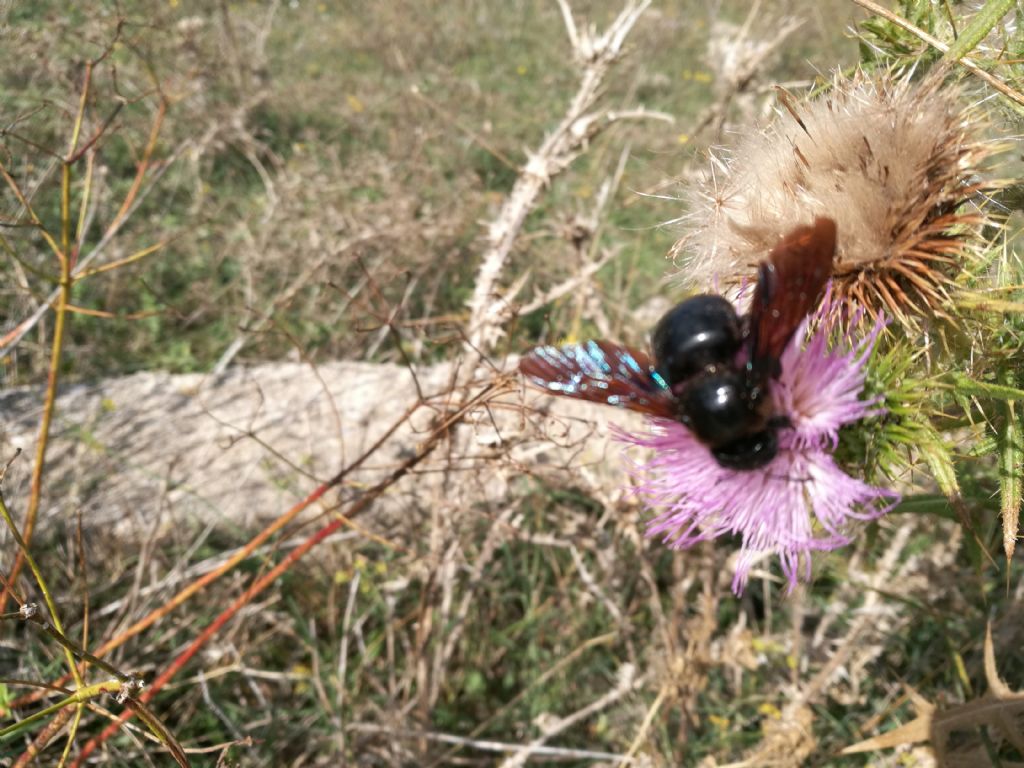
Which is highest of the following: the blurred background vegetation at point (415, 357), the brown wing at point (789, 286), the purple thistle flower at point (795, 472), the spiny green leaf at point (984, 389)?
the brown wing at point (789, 286)

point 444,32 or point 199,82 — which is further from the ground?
point 444,32

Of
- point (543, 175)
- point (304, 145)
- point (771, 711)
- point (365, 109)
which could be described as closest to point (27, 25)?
point (304, 145)

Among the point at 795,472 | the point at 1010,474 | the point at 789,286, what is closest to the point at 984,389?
the point at 1010,474

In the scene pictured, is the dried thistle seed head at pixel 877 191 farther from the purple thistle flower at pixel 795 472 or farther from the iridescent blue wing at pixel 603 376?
the iridescent blue wing at pixel 603 376

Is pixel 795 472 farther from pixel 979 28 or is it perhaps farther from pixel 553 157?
pixel 553 157

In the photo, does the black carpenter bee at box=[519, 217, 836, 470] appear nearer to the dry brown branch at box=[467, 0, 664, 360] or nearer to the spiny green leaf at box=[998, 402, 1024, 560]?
the spiny green leaf at box=[998, 402, 1024, 560]

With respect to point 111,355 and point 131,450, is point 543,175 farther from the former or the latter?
point 111,355

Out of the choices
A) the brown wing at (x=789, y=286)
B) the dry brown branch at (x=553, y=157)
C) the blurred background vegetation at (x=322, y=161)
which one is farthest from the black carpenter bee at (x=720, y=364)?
the dry brown branch at (x=553, y=157)
